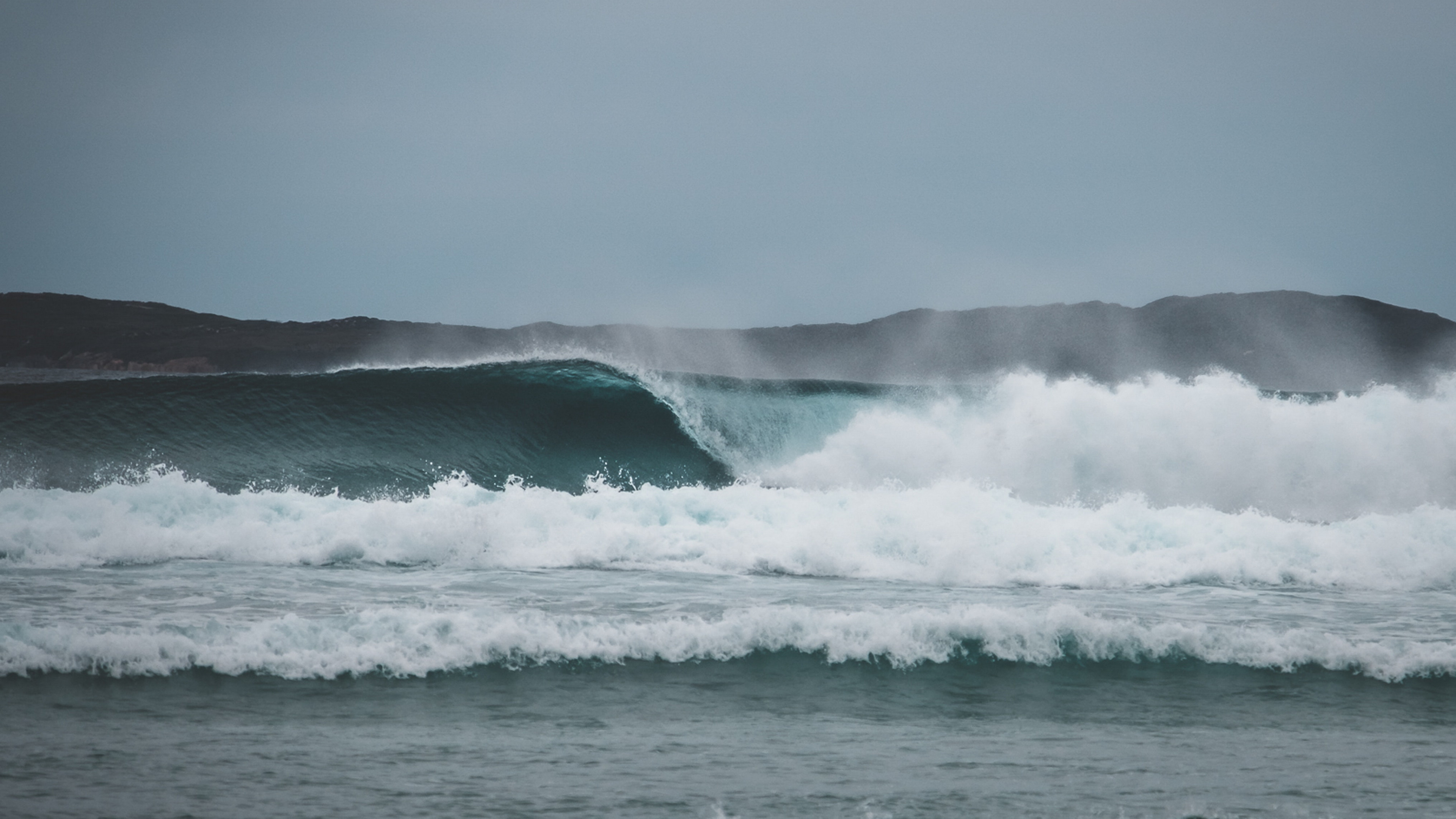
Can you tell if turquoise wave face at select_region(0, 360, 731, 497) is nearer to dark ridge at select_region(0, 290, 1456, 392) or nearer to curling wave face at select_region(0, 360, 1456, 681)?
curling wave face at select_region(0, 360, 1456, 681)

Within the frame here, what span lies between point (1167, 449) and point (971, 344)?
3428 cm

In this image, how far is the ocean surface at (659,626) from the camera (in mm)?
4762

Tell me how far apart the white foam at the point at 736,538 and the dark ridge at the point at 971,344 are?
2962 cm

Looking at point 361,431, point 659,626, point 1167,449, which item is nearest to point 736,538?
point 659,626

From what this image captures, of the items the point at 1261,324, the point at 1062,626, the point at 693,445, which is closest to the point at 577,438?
the point at 693,445

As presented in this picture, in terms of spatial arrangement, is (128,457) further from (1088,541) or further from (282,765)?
(1088,541)

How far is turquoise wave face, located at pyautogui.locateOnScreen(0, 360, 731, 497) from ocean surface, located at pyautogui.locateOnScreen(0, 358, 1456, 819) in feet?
0.24

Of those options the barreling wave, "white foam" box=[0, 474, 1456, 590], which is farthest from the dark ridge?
"white foam" box=[0, 474, 1456, 590]

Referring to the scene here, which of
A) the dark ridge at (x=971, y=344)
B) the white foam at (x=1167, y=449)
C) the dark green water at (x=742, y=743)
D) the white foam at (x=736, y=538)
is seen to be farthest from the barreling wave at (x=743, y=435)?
the dark ridge at (x=971, y=344)

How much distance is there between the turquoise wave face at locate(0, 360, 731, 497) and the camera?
14.0m

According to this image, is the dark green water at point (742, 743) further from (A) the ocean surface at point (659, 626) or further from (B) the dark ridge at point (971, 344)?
(B) the dark ridge at point (971, 344)

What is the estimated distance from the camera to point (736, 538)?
35.0 ft

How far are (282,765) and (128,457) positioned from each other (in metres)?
11.1

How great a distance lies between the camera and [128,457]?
46.3 ft
